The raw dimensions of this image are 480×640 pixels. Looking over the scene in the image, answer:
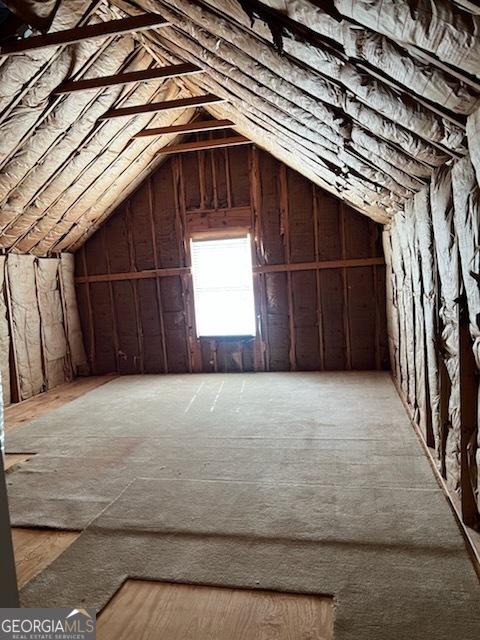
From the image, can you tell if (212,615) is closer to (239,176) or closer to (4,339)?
(4,339)

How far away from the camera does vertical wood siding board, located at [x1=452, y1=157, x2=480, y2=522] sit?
2.00 m

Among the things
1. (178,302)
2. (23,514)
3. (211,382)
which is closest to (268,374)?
(211,382)

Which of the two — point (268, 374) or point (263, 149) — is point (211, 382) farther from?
point (263, 149)

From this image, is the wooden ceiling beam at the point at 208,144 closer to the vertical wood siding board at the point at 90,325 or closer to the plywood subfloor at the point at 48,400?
the vertical wood siding board at the point at 90,325

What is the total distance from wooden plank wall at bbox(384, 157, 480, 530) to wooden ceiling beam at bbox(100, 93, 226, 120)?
234 cm

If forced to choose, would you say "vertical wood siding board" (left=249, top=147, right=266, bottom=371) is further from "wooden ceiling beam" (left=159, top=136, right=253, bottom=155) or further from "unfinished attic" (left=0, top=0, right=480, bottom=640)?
"wooden ceiling beam" (left=159, top=136, right=253, bottom=155)

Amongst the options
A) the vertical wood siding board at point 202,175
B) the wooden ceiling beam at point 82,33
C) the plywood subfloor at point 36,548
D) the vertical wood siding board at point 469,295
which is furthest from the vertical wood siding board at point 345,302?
the plywood subfloor at point 36,548

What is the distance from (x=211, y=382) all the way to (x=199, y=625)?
15.1 feet

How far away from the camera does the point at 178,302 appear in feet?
23.6

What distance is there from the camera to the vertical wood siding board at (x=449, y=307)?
2434mm

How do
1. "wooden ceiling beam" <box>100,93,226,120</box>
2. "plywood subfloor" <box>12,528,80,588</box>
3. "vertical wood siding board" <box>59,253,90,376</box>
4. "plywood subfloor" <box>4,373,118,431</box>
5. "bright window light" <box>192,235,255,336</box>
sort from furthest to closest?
1. "vertical wood siding board" <box>59,253,90,376</box>
2. "bright window light" <box>192,235,255,336</box>
3. "plywood subfloor" <box>4,373,118,431</box>
4. "wooden ceiling beam" <box>100,93,226,120</box>
5. "plywood subfloor" <box>12,528,80,588</box>

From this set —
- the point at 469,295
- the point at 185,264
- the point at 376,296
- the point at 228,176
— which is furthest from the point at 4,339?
the point at 469,295

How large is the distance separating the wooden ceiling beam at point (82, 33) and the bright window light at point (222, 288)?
3.98 m

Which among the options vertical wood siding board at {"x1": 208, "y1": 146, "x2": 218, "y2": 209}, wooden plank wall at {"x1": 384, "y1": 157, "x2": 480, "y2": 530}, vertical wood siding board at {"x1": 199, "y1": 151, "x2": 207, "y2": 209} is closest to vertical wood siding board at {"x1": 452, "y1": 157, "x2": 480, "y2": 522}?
wooden plank wall at {"x1": 384, "y1": 157, "x2": 480, "y2": 530}
